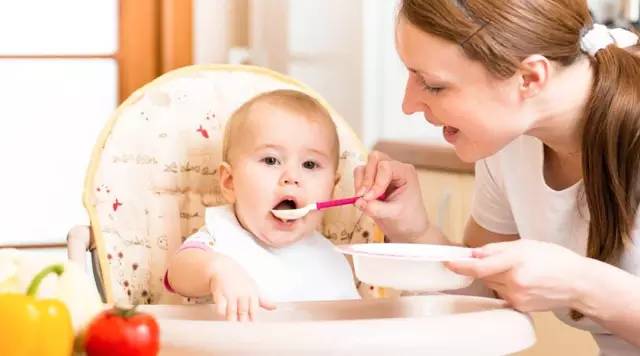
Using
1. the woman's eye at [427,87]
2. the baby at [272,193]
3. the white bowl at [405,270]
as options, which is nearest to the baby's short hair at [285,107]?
the baby at [272,193]

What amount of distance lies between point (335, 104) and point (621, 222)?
3.90 ft

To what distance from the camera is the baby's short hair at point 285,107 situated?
6.37ft

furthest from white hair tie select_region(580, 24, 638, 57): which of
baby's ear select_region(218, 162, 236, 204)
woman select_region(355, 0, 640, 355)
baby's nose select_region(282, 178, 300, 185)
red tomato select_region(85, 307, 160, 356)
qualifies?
red tomato select_region(85, 307, 160, 356)

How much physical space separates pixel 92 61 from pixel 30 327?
66.0 inches

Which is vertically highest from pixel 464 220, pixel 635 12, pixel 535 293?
pixel 635 12

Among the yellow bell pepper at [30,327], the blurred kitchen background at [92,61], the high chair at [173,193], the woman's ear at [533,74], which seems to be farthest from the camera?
the blurred kitchen background at [92,61]

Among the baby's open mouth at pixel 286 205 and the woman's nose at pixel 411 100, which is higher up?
the woman's nose at pixel 411 100

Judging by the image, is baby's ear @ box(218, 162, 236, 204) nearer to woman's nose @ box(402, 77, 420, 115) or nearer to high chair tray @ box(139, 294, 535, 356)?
woman's nose @ box(402, 77, 420, 115)

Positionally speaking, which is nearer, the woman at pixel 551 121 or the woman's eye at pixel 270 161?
the woman at pixel 551 121

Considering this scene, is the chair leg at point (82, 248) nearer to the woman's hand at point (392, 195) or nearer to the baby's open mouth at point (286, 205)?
the baby's open mouth at point (286, 205)

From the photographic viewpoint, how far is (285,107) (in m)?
1.93

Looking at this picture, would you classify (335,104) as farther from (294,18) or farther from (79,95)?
(79,95)

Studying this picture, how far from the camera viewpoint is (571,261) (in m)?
1.60

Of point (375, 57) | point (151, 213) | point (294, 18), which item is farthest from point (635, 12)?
point (151, 213)
